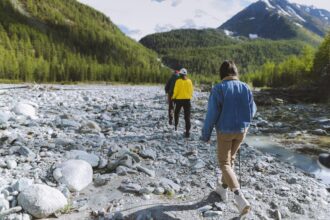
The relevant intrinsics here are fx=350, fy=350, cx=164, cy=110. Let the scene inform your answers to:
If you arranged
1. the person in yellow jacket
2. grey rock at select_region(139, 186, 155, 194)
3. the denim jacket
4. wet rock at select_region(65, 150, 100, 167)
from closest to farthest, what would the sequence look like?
the denim jacket, grey rock at select_region(139, 186, 155, 194), wet rock at select_region(65, 150, 100, 167), the person in yellow jacket

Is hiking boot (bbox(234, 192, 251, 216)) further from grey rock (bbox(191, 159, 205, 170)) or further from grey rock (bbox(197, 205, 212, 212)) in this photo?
grey rock (bbox(191, 159, 205, 170))

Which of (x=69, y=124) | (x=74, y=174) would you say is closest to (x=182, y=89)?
(x=69, y=124)

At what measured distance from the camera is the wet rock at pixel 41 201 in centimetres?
588

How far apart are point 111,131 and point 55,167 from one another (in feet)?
21.8

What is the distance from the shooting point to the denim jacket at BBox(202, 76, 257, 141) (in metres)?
5.98

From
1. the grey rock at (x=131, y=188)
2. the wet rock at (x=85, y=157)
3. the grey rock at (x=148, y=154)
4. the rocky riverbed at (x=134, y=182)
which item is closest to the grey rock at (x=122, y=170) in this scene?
the rocky riverbed at (x=134, y=182)

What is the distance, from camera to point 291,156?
40.7 feet

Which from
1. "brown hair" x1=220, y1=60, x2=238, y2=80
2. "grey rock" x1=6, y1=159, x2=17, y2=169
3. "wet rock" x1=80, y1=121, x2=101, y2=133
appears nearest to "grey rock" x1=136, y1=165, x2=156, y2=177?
"grey rock" x1=6, y1=159, x2=17, y2=169

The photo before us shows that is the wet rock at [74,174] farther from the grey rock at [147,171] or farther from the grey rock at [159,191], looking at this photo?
the grey rock at [159,191]

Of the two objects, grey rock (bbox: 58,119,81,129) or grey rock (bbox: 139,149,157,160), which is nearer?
grey rock (bbox: 139,149,157,160)

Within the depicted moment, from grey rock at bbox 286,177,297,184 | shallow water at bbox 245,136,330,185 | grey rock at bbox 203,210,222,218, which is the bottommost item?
shallow water at bbox 245,136,330,185

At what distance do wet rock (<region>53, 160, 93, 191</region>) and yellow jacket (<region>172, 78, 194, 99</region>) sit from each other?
6239 mm

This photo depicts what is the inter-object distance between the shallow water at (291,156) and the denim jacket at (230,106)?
4439 mm

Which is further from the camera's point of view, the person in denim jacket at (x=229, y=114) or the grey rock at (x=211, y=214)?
the grey rock at (x=211, y=214)
